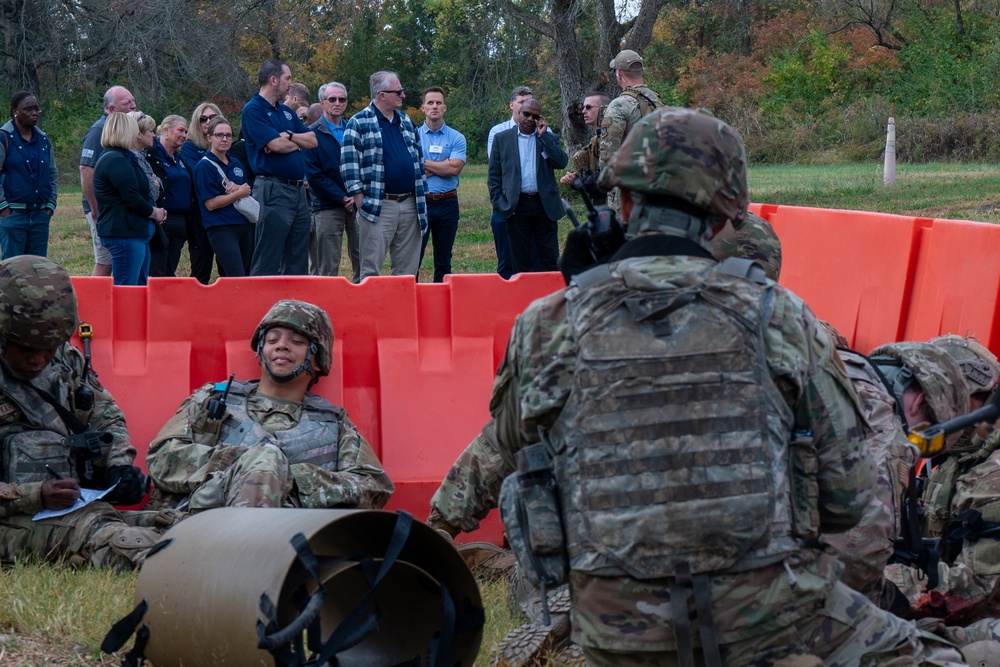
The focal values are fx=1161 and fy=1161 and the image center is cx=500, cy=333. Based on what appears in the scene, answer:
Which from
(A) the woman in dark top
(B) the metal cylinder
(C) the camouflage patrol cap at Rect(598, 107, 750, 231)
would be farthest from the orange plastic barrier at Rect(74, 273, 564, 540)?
(C) the camouflage patrol cap at Rect(598, 107, 750, 231)

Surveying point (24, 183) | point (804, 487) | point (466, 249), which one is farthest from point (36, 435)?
point (466, 249)

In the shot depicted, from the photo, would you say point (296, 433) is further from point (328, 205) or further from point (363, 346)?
point (328, 205)

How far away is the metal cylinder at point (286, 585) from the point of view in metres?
3.46

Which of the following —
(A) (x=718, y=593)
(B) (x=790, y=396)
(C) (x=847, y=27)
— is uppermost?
(C) (x=847, y=27)

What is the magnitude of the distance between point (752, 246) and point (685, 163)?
6.93 ft

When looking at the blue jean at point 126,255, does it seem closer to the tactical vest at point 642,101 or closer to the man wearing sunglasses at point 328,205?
the man wearing sunglasses at point 328,205

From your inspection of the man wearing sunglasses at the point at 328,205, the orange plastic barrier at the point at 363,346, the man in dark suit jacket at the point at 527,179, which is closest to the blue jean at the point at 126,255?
the man wearing sunglasses at the point at 328,205

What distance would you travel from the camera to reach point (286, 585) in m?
3.61

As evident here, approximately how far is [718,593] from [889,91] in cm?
3210

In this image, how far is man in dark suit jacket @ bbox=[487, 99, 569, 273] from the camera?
1091 cm

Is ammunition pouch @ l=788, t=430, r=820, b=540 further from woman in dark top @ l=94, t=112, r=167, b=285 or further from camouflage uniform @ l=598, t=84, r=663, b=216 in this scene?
woman in dark top @ l=94, t=112, r=167, b=285

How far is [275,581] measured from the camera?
3.38 meters

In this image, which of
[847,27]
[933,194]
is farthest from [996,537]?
[847,27]

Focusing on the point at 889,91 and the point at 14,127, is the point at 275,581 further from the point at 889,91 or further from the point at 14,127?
the point at 889,91
